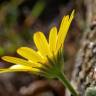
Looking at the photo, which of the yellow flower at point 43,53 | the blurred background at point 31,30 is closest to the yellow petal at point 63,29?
the yellow flower at point 43,53

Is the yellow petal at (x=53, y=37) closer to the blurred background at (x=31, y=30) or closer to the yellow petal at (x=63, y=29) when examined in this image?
the yellow petal at (x=63, y=29)

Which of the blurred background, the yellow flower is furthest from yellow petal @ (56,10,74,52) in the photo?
the blurred background

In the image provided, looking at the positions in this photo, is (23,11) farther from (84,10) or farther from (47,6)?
(84,10)

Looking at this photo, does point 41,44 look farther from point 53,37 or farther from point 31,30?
point 31,30

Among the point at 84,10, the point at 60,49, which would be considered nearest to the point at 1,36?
the point at 84,10

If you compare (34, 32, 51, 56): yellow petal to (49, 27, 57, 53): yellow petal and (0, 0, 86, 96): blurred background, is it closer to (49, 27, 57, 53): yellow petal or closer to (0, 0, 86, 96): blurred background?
(49, 27, 57, 53): yellow petal

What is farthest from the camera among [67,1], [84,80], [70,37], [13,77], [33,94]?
[67,1]

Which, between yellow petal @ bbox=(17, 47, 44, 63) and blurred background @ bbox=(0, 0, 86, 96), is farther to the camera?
blurred background @ bbox=(0, 0, 86, 96)
